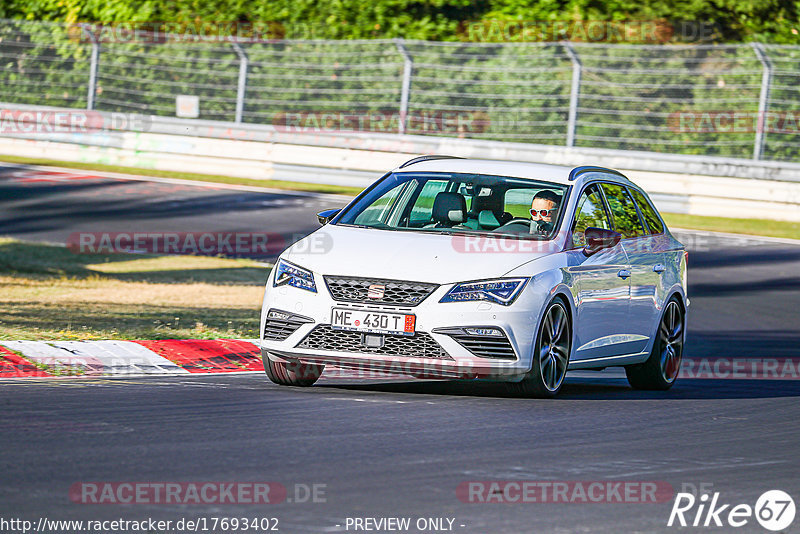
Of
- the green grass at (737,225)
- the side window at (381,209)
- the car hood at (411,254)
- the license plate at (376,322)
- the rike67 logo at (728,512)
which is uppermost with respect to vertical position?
the side window at (381,209)

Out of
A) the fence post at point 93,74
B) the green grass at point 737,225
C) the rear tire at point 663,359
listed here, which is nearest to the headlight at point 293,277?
the rear tire at point 663,359

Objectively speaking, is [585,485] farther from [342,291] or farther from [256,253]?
[256,253]

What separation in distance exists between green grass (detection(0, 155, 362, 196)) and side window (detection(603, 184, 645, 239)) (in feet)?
48.1

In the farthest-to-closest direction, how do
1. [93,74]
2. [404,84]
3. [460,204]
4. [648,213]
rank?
[93,74] → [404,84] → [648,213] → [460,204]

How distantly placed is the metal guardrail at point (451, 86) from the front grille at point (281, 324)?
1740 centimetres

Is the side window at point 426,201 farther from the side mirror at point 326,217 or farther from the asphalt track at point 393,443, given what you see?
the asphalt track at point 393,443

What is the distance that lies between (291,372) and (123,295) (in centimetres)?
642

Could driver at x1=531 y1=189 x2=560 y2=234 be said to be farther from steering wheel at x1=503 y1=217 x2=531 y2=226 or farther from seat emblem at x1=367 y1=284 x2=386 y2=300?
seat emblem at x1=367 y1=284 x2=386 y2=300

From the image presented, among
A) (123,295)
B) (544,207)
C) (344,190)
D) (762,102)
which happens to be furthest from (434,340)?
(344,190)

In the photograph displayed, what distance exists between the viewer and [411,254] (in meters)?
9.09

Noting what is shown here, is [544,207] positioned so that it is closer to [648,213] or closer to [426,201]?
[426,201]

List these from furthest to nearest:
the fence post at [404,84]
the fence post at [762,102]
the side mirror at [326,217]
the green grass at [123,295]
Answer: the fence post at [404,84] < the fence post at [762,102] < the green grass at [123,295] < the side mirror at [326,217]

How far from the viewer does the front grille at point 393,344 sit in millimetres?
8852

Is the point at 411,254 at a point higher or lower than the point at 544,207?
lower
